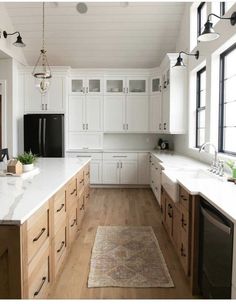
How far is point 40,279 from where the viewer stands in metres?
1.70

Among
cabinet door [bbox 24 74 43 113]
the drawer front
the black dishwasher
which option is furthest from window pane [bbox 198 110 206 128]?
cabinet door [bbox 24 74 43 113]

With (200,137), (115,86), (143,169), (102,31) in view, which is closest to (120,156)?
(143,169)

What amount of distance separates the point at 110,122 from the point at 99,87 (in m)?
0.86

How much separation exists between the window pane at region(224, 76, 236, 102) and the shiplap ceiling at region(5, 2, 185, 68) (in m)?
2.42

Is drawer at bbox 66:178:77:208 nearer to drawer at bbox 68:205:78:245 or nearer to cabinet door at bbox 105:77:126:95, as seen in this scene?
drawer at bbox 68:205:78:245

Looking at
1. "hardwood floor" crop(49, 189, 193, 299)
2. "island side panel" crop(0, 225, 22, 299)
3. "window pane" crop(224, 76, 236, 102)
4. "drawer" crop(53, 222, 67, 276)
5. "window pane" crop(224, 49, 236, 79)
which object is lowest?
"hardwood floor" crop(49, 189, 193, 299)

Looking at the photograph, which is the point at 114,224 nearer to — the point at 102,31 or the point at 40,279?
the point at 40,279

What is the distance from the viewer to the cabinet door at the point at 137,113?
20.0ft

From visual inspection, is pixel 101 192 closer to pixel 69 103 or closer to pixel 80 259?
pixel 69 103

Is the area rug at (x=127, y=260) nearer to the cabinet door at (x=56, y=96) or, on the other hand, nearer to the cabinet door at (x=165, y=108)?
the cabinet door at (x=165, y=108)

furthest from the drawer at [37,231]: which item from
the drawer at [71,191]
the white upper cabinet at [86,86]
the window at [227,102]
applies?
the white upper cabinet at [86,86]

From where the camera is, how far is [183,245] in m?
2.30

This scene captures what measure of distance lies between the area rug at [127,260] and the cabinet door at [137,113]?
3.14 m

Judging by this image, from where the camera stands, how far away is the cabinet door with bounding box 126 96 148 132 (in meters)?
6.09
